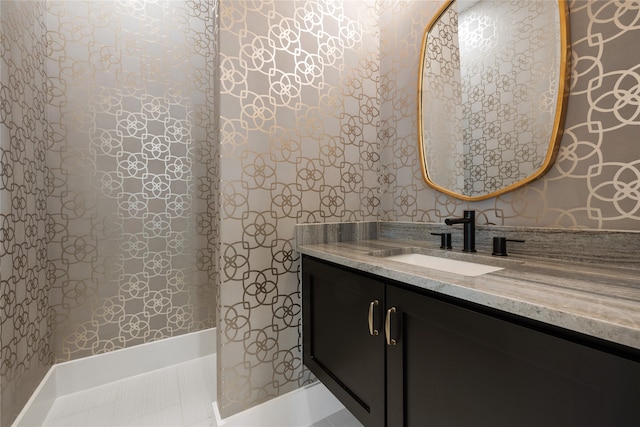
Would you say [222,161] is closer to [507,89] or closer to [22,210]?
[22,210]

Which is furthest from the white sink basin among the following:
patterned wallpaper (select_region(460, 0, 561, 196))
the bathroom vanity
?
patterned wallpaper (select_region(460, 0, 561, 196))

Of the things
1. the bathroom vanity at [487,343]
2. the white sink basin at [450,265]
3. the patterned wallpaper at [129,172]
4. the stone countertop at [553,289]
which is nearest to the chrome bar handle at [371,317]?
the bathroom vanity at [487,343]

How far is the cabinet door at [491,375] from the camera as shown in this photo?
1.40 ft

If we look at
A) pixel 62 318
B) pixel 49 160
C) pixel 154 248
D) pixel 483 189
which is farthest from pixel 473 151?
pixel 62 318

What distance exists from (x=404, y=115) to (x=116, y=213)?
1914 millimetres

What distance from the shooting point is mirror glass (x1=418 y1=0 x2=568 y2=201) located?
3.13ft

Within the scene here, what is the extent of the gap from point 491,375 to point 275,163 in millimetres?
1113

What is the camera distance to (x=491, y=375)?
578 millimetres

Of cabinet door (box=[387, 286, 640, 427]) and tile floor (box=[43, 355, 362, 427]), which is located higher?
cabinet door (box=[387, 286, 640, 427])

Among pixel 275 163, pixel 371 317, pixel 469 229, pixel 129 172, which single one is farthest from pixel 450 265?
pixel 129 172

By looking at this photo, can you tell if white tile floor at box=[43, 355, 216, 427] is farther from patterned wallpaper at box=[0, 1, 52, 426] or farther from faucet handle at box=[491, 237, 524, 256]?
faucet handle at box=[491, 237, 524, 256]

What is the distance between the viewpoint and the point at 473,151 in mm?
1199

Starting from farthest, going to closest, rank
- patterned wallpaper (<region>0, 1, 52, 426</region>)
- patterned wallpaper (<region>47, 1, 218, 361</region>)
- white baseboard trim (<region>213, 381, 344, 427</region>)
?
patterned wallpaper (<region>47, 1, 218, 361</region>)
white baseboard trim (<region>213, 381, 344, 427</region>)
patterned wallpaper (<region>0, 1, 52, 426</region>)

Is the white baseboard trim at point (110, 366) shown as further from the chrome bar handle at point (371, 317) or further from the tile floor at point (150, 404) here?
the chrome bar handle at point (371, 317)
